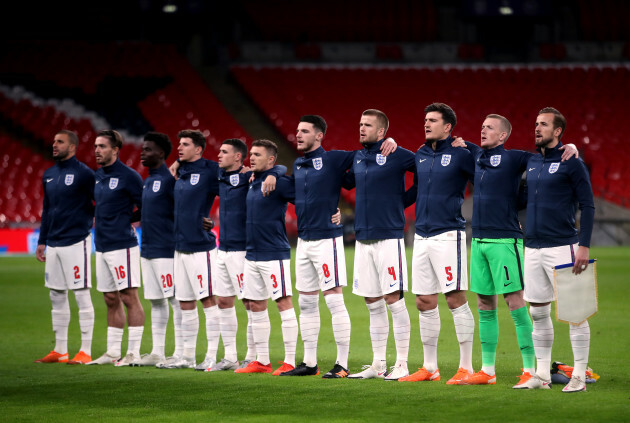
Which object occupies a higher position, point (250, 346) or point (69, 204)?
point (69, 204)

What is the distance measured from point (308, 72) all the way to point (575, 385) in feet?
94.3

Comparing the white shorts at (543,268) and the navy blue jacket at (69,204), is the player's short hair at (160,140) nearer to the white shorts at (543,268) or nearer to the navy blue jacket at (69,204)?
the navy blue jacket at (69,204)

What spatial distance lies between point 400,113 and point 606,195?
7.82 m

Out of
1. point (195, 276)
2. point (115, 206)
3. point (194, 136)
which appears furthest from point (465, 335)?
point (115, 206)

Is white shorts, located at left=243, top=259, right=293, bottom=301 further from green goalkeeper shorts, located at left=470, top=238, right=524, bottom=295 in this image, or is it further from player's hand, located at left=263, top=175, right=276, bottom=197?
green goalkeeper shorts, located at left=470, top=238, right=524, bottom=295

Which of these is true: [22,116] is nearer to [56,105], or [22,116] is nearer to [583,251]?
[56,105]

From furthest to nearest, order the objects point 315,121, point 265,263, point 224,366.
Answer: point 224,366, point 265,263, point 315,121

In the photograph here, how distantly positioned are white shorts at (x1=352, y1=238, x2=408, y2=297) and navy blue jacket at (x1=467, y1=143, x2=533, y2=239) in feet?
2.61

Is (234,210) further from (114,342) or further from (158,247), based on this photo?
(114,342)

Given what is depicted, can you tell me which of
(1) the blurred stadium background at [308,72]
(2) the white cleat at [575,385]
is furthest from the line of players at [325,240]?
(1) the blurred stadium background at [308,72]

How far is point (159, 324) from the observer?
33.2ft

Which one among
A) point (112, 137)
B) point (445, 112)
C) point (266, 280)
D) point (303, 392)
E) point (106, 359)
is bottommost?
point (303, 392)

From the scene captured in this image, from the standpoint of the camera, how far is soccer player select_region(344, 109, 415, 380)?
8539 millimetres

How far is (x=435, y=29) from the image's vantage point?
37562mm
